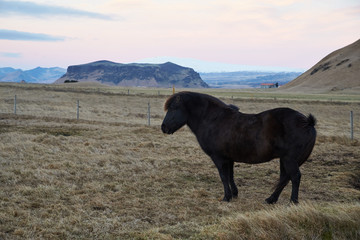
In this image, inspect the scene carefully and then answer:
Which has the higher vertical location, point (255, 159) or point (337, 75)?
point (337, 75)

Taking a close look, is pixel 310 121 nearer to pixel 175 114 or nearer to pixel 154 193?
pixel 175 114

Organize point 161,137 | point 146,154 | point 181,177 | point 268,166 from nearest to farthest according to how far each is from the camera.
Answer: point 181,177, point 268,166, point 146,154, point 161,137

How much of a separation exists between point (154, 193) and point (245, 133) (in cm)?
247

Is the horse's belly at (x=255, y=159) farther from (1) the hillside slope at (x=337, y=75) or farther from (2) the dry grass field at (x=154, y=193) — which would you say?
(1) the hillside slope at (x=337, y=75)

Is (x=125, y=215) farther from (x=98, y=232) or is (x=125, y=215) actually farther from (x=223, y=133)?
(x=223, y=133)

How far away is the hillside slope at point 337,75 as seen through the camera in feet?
355

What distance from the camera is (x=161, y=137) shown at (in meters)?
16.3

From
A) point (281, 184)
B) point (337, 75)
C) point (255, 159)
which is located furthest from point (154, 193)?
point (337, 75)

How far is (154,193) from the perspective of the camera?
310 inches

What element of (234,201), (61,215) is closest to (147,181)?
(234,201)

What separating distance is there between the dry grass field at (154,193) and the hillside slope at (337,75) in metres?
97.4

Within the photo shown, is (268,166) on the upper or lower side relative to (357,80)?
lower

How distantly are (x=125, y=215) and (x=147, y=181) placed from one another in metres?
2.54

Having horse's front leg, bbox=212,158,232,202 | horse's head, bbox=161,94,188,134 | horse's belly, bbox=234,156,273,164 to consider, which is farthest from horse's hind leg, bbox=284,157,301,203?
horse's head, bbox=161,94,188,134
